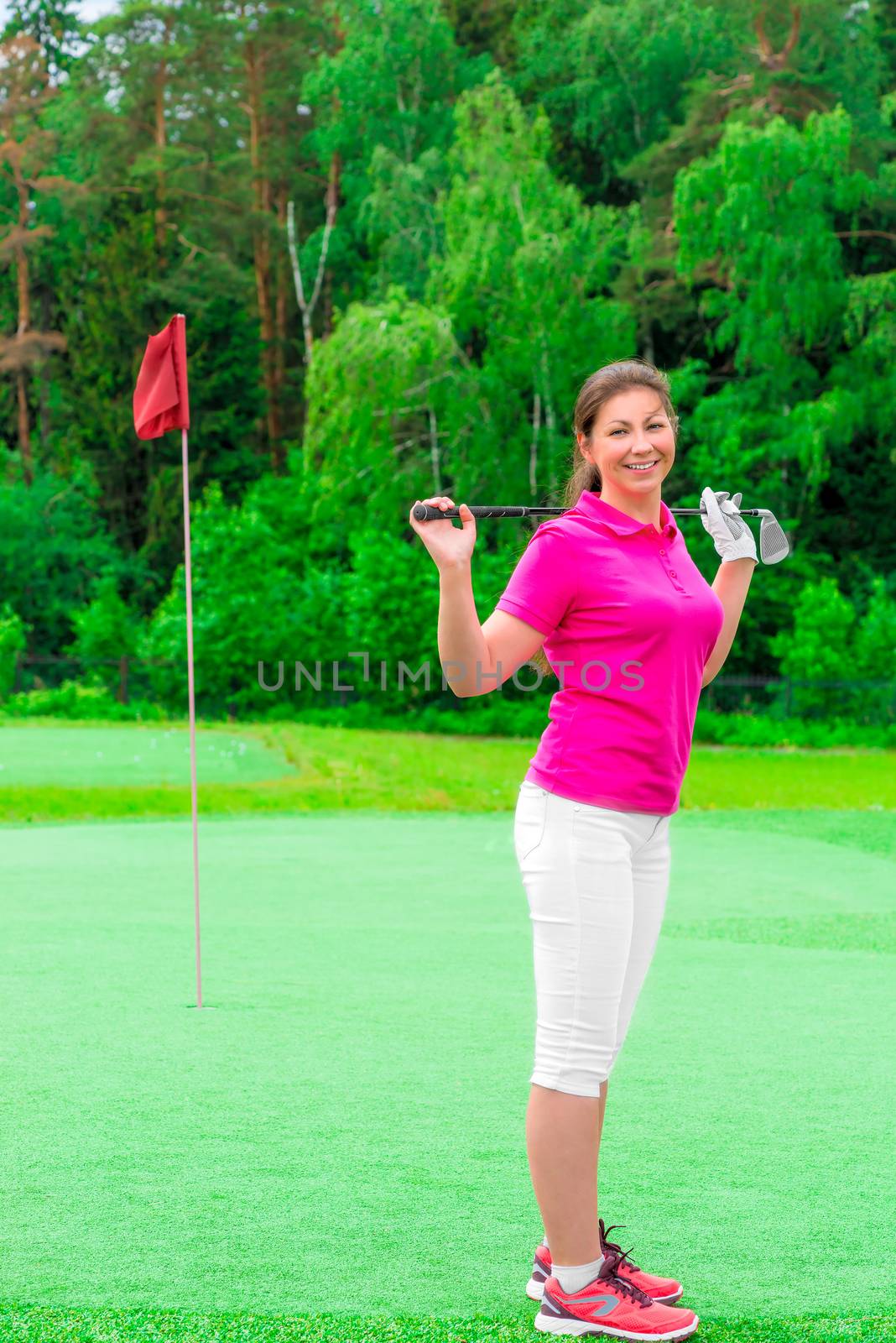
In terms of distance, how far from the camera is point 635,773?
291 centimetres

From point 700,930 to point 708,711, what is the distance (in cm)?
1850

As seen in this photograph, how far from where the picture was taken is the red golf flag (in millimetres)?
6098

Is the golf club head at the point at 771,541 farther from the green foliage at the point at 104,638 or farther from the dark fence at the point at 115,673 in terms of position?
the green foliage at the point at 104,638

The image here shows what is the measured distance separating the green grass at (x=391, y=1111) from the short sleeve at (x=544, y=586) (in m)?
1.35

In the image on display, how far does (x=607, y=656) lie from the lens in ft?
9.59

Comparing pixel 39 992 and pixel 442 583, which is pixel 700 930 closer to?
pixel 39 992

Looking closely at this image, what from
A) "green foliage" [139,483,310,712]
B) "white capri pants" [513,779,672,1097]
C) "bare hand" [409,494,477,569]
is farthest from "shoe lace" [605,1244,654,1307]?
"green foliage" [139,483,310,712]

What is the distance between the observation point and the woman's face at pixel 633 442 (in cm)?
304

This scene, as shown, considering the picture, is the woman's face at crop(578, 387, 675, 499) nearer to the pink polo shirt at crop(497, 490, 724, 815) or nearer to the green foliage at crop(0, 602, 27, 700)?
the pink polo shirt at crop(497, 490, 724, 815)

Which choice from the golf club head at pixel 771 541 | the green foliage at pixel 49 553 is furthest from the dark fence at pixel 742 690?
the golf club head at pixel 771 541

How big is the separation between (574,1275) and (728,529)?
164cm

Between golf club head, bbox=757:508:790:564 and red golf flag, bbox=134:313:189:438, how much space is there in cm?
299

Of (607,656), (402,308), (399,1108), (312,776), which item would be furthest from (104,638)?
(607,656)

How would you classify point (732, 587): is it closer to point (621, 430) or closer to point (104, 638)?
point (621, 430)
